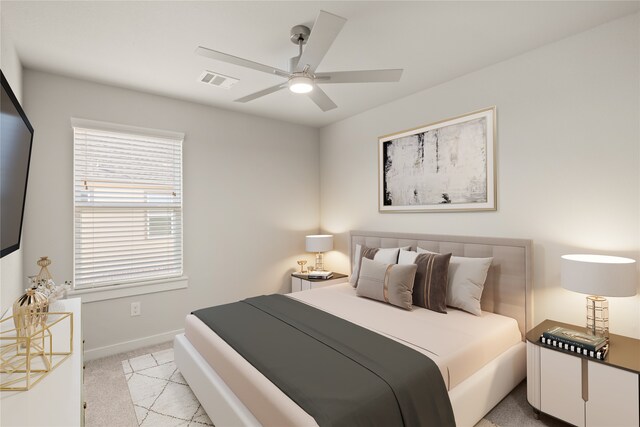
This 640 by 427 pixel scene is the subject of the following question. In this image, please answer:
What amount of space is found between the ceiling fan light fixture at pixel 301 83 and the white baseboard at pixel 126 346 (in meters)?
2.93

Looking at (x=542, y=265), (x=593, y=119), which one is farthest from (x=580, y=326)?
(x=593, y=119)

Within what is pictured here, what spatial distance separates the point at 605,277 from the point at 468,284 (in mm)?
870

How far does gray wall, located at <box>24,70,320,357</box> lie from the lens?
2854 mm

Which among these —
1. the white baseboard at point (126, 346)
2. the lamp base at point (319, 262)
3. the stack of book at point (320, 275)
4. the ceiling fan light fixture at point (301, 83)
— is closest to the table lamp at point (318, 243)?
Answer: the lamp base at point (319, 262)

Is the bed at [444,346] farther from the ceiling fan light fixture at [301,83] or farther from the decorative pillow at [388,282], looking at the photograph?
the ceiling fan light fixture at [301,83]

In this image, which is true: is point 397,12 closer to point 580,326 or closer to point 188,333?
point 580,326

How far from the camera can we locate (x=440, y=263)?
2.69 meters

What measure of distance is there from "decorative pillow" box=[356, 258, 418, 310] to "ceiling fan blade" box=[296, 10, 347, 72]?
174 cm

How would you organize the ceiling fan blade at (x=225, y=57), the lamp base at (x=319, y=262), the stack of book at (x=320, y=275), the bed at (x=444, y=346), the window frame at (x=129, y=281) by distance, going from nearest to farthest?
1. the bed at (x=444, y=346)
2. the ceiling fan blade at (x=225, y=57)
3. the window frame at (x=129, y=281)
4. the stack of book at (x=320, y=275)
5. the lamp base at (x=319, y=262)

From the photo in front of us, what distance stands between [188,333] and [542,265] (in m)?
2.86

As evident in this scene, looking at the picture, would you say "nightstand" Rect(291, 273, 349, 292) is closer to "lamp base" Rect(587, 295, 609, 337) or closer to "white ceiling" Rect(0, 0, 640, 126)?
"white ceiling" Rect(0, 0, 640, 126)

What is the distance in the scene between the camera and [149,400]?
7.78 ft

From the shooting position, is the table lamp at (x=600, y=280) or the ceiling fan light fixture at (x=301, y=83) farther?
the ceiling fan light fixture at (x=301, y=83)

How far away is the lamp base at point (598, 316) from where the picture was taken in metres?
2.08
